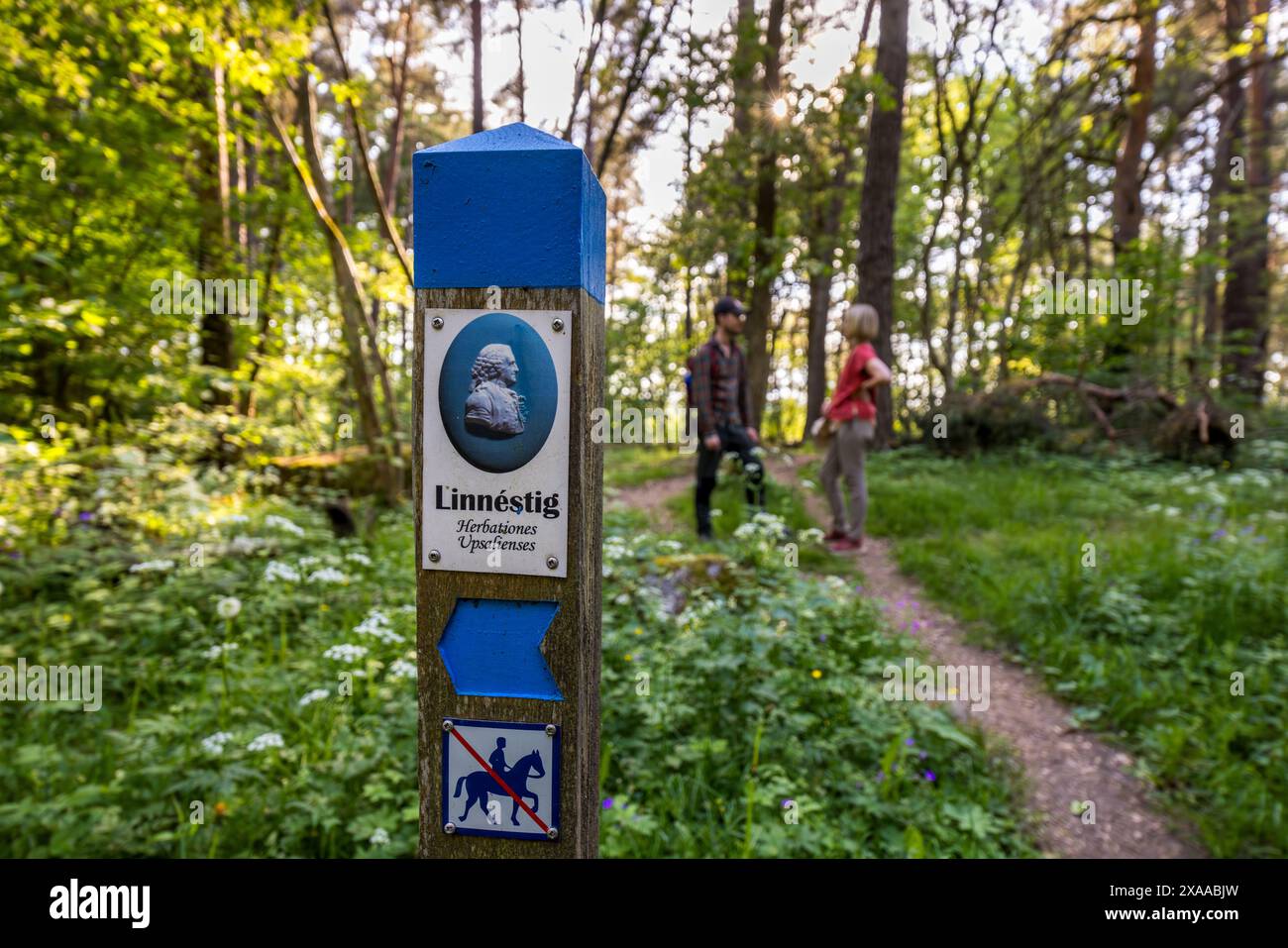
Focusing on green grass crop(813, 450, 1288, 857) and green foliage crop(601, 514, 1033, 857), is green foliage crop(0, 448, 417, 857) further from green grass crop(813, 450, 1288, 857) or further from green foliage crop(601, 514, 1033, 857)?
green grass crop(813, 450, 1288, 857)

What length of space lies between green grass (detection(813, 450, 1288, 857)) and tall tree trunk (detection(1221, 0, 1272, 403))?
4502mm

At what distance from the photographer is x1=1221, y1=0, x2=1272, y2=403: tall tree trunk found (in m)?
10.8

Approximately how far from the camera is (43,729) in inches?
134

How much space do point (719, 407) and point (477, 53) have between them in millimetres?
8557

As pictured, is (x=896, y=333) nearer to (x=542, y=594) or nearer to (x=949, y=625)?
(x=949, y=625)

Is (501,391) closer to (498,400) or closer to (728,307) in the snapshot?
(498,400)

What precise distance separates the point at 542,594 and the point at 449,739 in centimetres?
36

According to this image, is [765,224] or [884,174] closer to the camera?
[884,174]

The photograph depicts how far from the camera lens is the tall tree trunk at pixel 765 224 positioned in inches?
356

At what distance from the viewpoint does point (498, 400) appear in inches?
50.8

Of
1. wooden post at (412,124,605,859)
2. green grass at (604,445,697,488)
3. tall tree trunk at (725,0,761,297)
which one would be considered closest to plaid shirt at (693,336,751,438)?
green grass at (604,445,697,488)

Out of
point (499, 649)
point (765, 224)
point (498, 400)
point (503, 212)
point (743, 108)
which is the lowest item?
point (499, 649)

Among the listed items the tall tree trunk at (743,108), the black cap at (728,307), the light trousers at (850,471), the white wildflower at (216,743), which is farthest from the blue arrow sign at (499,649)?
the tall tree trunk at (743,108)

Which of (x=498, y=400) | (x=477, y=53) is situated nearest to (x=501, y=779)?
(x=498, y=400)
